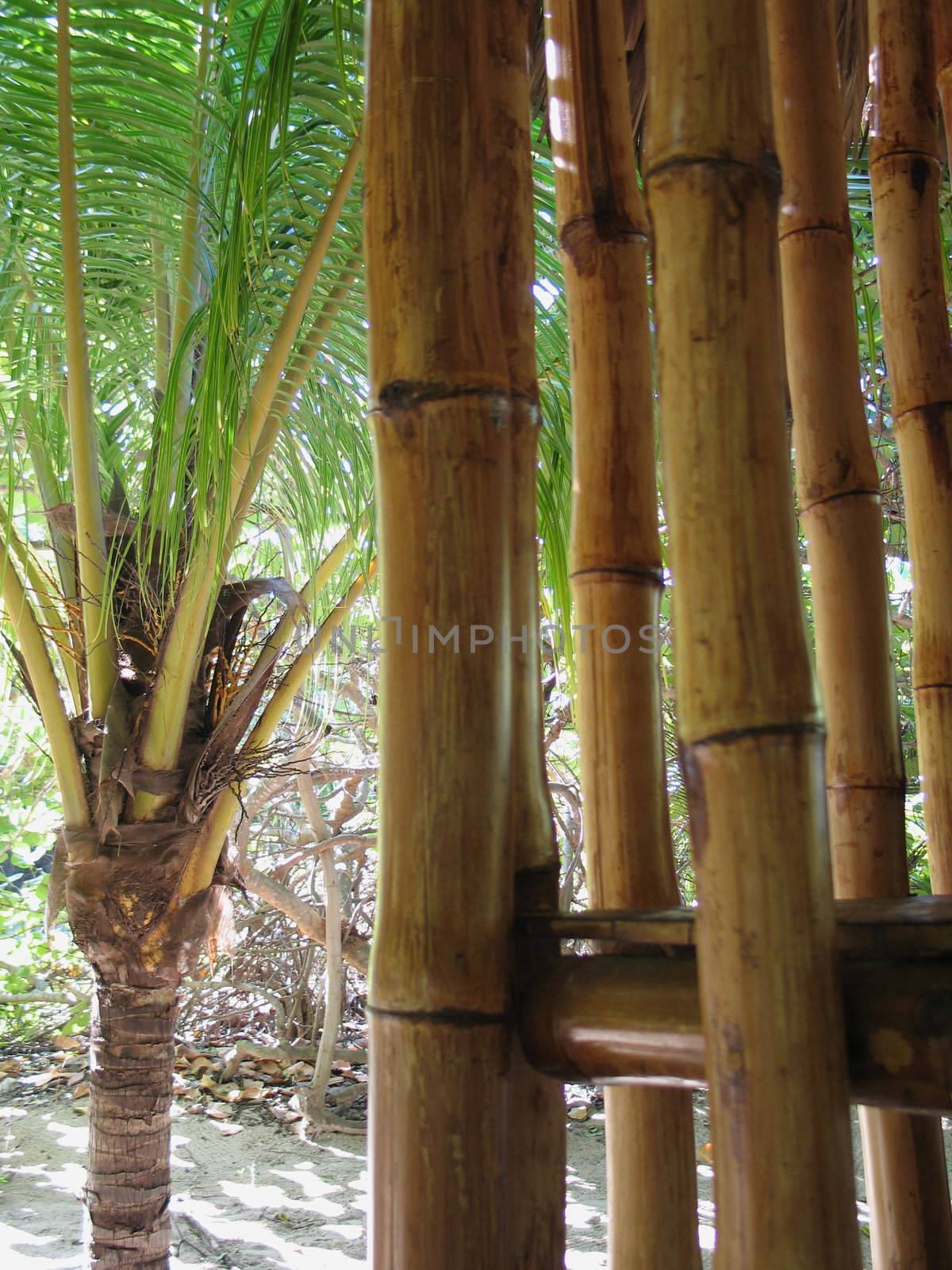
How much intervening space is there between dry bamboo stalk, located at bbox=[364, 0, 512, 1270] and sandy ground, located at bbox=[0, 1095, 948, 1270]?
2.08 metres

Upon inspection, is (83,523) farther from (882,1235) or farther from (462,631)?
(882,1235)

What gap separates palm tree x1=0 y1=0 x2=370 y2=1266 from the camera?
178 centimetres

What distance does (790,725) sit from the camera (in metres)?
0.59

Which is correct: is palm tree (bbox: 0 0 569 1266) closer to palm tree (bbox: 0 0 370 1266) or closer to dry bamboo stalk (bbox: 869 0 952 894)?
palm tree (bbox: 0 0 370 1266)

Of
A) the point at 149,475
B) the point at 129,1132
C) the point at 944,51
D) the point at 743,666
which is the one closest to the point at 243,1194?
the point at 129,1132

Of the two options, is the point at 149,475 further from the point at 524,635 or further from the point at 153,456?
the point at 524,635

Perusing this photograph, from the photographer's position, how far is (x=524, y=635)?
2.36 ft

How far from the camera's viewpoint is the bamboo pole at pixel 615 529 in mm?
878

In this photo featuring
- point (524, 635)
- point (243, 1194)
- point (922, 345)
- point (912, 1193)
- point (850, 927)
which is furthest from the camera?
point (243, 1194)

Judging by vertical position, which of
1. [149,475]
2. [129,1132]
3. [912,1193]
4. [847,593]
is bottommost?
[129,1132]

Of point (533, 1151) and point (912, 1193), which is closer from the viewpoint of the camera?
point (533, 1151)

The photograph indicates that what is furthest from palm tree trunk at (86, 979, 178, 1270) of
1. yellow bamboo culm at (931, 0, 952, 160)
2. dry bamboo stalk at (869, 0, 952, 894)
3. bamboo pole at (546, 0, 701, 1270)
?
yellow bamboo culm at (931, 0, 952, 160)

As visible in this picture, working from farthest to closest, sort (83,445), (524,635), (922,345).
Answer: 1. (83,445)
2. (922,345)
3. (524,635)

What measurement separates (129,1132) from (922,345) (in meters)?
1.82
